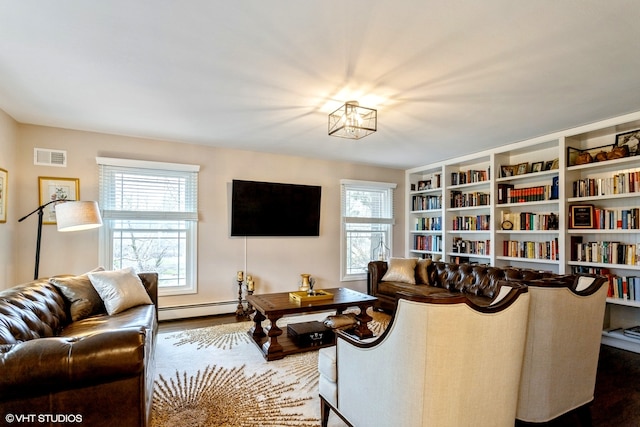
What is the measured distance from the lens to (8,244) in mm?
3471

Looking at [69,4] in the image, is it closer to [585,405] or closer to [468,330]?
[468,330]

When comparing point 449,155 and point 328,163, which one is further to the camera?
point 328,163

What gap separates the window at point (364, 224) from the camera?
5637 mm

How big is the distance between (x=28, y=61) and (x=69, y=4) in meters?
0.95

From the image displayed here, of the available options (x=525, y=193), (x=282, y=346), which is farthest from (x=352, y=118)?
(x=525, y=193)

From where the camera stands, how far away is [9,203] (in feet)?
11.4

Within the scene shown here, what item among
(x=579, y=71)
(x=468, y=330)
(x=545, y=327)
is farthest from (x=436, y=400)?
(x=579, y=71)

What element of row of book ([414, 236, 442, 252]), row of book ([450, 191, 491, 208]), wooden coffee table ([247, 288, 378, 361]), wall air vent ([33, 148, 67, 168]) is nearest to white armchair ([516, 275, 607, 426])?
wooden coffee table ([247, 288, 378, 361])

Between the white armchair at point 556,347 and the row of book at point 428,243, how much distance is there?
366 cm

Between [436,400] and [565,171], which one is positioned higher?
[565,171]

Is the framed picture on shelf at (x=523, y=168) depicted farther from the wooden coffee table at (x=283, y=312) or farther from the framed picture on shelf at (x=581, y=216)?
the wooden coffee table at (x=283, y=312)

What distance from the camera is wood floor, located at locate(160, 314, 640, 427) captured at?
2113mm

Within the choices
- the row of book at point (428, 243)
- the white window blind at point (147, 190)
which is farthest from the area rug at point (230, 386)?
the row of book at point (428, 243)

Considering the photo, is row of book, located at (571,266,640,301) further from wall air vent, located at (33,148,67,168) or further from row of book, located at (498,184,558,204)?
wall air vent, located at (33,148,67,168)
